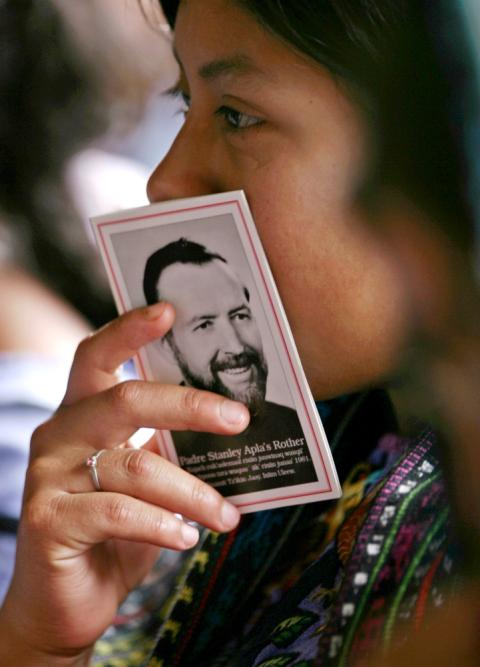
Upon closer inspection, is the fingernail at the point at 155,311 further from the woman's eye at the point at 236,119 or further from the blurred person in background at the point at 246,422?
the woman's eye at the point at 236,119

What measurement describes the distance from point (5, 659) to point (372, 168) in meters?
0.70

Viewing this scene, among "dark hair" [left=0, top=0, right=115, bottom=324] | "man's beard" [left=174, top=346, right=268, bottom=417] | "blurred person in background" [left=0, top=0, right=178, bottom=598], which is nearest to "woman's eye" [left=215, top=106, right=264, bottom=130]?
"man's beard" [left=174, top=346, right=268, bottom=417]

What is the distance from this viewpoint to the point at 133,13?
64.6 inches

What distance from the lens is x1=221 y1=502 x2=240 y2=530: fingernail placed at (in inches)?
34.1

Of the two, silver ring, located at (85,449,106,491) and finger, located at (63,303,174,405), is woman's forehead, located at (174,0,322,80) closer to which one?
finger, located at (63,303,174,405)

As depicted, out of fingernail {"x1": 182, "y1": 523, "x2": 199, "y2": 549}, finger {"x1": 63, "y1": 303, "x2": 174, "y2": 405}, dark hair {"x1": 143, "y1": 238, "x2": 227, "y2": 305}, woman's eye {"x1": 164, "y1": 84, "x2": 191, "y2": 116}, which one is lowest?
fingernail {"x1": 182, "y1": 523, "x2": 199, "y2": 549}

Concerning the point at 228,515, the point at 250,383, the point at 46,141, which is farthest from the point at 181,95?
the point at 46,141

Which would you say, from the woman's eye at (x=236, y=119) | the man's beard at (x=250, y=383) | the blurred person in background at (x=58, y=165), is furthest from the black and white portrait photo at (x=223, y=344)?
the blurred person in background at (x=58, y=165)

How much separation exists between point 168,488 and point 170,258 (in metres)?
0.23

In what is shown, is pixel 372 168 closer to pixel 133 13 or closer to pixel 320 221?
pixel 320 221

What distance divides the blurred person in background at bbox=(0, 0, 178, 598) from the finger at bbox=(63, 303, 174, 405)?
650 millimetres

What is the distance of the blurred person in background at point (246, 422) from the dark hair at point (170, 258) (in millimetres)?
27

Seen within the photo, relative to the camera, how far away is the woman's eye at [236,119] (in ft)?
2.64

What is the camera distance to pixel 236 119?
0.82 metres
